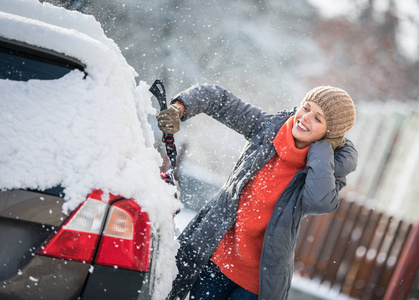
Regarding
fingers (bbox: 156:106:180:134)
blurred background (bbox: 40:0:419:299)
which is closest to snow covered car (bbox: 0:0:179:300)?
fingers (bbox: 156:106:180:134)

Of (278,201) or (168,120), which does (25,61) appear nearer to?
(168,120)

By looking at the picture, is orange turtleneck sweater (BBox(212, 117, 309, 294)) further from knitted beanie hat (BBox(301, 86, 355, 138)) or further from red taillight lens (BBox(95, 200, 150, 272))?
red taillight lens (BBox(95, 200, 150, 272))

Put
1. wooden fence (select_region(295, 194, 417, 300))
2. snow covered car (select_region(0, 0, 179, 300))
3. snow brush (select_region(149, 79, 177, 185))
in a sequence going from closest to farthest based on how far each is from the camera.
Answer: snow covered car (select_region(0, 0, 179, 300))
snow brush (select_region(149, 79, 177, 185))
wooden fence (select_region(295, 194, 417, 300))

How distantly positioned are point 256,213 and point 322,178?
442mm

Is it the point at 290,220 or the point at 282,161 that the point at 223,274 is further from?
the point at 282,161

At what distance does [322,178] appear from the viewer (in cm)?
199

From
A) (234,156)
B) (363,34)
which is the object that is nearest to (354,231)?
(363,34)

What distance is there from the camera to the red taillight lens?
1.38 meters

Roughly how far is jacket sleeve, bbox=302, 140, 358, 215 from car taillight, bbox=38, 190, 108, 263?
114 centimetres

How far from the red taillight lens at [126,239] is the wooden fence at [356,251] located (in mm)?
4827

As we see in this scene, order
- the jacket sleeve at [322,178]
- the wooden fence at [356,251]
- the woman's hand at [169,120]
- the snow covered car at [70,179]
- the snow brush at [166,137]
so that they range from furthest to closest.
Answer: the wooden fence at [356,251]
the snow brush at [166,137]
the woman's hand at [169,120]
the jacket sleeve at [322,178]
the snow covered car at [70,179]

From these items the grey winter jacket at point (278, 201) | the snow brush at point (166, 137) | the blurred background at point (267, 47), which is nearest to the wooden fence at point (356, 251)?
the grey winter jacket at point (278, 201)

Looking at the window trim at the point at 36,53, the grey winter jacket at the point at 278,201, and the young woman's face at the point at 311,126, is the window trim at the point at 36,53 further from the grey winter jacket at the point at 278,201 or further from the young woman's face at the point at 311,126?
the young woman's face at the point at 311,126

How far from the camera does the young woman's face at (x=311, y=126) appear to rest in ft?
6.93
